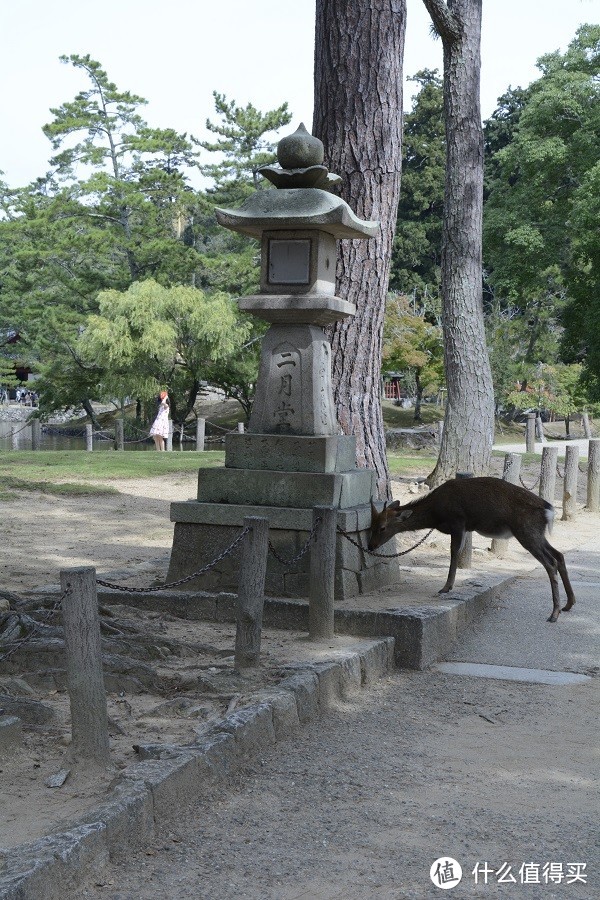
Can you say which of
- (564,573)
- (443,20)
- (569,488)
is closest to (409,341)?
(443,20)

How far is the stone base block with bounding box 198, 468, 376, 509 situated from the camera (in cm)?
743

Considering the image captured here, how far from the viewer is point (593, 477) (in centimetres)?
1582

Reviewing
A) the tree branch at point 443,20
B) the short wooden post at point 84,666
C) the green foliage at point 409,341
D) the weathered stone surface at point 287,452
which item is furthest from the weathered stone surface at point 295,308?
the green foliage at point 409,341

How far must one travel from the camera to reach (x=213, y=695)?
5.24 metres

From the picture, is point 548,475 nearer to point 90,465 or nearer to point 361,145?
point 361,145

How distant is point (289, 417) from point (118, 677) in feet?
9.19

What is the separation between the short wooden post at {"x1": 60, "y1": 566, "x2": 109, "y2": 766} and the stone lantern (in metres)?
3.26

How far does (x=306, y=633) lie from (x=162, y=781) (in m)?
3.05

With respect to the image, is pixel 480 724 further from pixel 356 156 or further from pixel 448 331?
pixel 448 331

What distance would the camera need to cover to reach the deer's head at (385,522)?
7.91 meters

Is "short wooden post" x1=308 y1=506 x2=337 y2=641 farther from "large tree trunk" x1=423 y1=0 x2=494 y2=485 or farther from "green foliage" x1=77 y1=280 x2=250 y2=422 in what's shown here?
"green foliage" x1=77 y1=280 x2=250 y2=422

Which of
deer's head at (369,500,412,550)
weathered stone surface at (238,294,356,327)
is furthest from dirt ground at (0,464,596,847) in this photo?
weathered stone surface at (238,294,356,327)

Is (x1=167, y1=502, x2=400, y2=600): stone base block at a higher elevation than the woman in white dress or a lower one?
lower

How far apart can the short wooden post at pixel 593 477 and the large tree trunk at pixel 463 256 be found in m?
1.65
